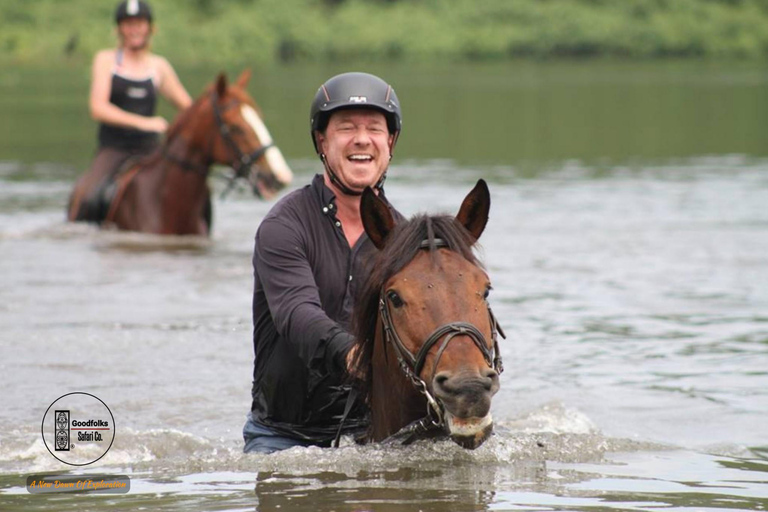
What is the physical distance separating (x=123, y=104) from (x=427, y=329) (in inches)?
380

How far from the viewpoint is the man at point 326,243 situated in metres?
5.17

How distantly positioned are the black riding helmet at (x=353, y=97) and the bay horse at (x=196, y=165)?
7278 millimetres

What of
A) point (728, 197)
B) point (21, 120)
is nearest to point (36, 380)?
point (728, 197)

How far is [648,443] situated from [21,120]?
2513 cm

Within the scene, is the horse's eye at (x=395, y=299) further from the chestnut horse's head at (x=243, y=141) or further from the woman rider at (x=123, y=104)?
the woman rider at (x=123, y=104)

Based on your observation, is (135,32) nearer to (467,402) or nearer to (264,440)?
(264,440)

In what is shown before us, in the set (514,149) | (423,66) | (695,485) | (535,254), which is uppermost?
(423,66)

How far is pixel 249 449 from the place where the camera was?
564 centimetres

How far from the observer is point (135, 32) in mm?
13094

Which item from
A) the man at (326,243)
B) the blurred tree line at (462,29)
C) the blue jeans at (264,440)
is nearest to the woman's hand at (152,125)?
the blue jeans at (264,440)

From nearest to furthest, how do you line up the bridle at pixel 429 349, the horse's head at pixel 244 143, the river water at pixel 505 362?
the bridle at pixel 429 349 < the river water at pixel 505 362 < the horse's head at pixel 244 143

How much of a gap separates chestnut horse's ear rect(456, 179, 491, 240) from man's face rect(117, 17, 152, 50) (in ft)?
28.9

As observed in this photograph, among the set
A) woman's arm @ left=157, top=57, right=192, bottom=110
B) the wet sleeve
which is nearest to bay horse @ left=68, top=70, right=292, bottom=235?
woman's arm @ left=157, top=57, right=192, bottom=110

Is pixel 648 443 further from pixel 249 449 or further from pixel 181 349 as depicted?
pixel 181 349
